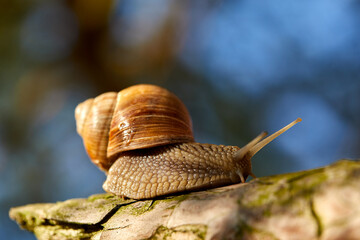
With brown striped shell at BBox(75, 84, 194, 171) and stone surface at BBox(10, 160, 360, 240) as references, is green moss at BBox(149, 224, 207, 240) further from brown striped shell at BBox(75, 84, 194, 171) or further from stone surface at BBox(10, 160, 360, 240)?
brown striped shell at BBox(75, 84, 194, 171)

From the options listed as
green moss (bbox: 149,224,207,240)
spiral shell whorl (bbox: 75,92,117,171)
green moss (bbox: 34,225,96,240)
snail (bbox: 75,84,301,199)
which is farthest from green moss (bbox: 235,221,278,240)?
spiral shell whorl (bbox: 75,92,117,171)

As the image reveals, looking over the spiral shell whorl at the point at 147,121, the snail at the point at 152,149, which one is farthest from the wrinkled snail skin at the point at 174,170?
the spiral shell whorl at the point at 147,121

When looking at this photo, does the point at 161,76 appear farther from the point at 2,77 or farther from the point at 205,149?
the point at 205,149

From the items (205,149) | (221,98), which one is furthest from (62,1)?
(205,149)

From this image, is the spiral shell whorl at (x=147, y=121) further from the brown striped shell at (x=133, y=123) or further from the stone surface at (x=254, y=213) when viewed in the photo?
the stone surface at (x=254, y=213)

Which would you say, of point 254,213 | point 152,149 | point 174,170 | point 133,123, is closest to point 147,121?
point 133,123

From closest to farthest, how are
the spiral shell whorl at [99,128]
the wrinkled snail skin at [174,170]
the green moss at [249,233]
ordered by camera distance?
the green moss at [249,233]
the wrinkled snail skin at [174,170]
the spiral shell whorl at [99,128]

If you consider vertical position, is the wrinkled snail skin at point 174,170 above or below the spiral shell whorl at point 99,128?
below
